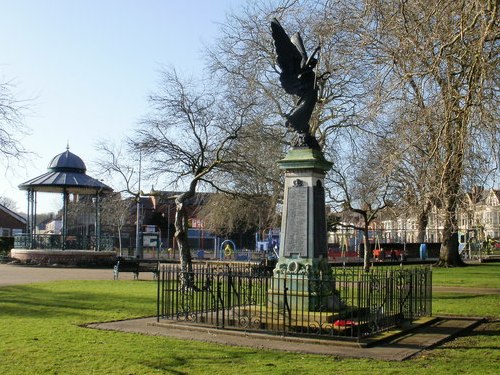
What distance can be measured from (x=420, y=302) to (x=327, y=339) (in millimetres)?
4662

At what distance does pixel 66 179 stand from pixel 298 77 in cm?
2820

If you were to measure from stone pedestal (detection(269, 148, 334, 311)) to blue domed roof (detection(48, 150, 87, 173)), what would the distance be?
98.5ft

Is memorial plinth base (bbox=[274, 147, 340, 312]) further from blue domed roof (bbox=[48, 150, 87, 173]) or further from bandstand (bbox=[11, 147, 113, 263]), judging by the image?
blue domed roof (bbox=[48, 150, 87, 173])

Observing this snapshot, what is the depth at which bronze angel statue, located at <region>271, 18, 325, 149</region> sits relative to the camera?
13961 mm

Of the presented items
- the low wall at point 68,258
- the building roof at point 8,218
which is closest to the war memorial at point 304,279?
the low wall at point 68,258

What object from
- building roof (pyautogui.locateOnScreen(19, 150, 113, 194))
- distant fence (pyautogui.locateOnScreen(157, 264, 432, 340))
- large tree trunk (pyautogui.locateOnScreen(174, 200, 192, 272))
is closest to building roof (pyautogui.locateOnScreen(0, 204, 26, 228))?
building roof (pyautogui.locateOnScreen(19, 150, 113, 194))

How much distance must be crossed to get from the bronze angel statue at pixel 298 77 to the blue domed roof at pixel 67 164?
95.4 feet

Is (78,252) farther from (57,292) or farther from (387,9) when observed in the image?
(387,9)

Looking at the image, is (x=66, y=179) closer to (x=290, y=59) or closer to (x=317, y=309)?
(x=290, y=59)

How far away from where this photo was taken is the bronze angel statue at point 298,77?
45.8ft

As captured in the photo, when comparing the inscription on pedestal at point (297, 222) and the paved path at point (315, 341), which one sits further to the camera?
the inscription on pedestal at point (297, 222)

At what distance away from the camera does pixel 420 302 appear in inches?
587

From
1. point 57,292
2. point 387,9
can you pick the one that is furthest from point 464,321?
point 57,292

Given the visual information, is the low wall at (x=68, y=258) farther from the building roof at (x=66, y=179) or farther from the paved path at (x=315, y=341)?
the paved path at (x=315, y=341)
